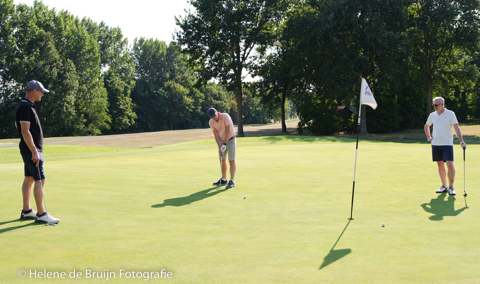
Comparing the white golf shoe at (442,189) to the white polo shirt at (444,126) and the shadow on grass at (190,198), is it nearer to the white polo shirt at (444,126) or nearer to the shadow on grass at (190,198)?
the white polo shirt at (444,126)

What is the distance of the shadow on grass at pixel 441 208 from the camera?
800cm

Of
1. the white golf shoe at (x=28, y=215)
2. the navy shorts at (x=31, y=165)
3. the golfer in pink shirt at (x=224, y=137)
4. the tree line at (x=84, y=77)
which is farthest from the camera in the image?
the tree line at (x=84, y=77)

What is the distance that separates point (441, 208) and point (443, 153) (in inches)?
111

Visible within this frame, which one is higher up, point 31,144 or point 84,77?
point 84,77

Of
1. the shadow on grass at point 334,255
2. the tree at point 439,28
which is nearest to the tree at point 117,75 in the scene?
the tree at point 439,28

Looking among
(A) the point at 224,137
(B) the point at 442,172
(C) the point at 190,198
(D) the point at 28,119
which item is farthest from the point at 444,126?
(D) the point at 28,119

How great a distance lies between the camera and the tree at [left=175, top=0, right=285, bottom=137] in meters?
47.3

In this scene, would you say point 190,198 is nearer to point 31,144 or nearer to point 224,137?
point 224,137

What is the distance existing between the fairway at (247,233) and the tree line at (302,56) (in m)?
33.3

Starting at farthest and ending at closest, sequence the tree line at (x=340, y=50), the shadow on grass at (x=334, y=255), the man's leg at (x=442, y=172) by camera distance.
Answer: the tree line at (x=340, y=50), the man's leg at (x=442, y=172), the shadow on grass at (x=334, y=255)

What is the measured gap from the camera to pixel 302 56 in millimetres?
45594

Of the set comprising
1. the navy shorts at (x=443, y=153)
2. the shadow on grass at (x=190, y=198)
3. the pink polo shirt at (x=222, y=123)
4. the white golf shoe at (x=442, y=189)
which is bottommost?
the white golf shoe at (x=442, y=189)

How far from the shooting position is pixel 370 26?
41469 millimetres

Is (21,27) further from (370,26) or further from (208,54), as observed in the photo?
(370,26)
